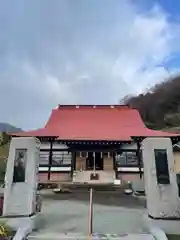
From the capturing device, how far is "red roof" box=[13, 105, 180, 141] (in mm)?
13341

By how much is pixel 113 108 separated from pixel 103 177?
4665 mm

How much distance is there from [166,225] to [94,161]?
30.4ft

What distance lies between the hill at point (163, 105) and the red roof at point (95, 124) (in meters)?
11.8

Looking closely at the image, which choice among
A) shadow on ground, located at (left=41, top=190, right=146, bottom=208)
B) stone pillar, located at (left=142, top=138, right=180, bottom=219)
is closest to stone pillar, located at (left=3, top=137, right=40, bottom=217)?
stone pillar, located at (left=142, top=138, right=180, bottom=219)

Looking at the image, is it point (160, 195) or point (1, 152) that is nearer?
point (160, 195)

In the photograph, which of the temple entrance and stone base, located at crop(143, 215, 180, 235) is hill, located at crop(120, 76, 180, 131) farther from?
stone base, located at crop(143, 215, 180, 235)

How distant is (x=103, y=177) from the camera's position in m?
13.7

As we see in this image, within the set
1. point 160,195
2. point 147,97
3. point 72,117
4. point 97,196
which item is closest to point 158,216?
point 160,195

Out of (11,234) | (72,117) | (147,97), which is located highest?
(147,97)

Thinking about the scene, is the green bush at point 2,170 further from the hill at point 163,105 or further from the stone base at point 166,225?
the hill at point 163,105

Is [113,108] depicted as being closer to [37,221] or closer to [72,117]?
[72,117]

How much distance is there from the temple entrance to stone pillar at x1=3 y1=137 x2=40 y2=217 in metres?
8.45

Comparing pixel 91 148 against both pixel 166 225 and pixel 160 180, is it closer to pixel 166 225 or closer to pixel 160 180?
pixel 160 180

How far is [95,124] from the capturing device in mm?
14898
